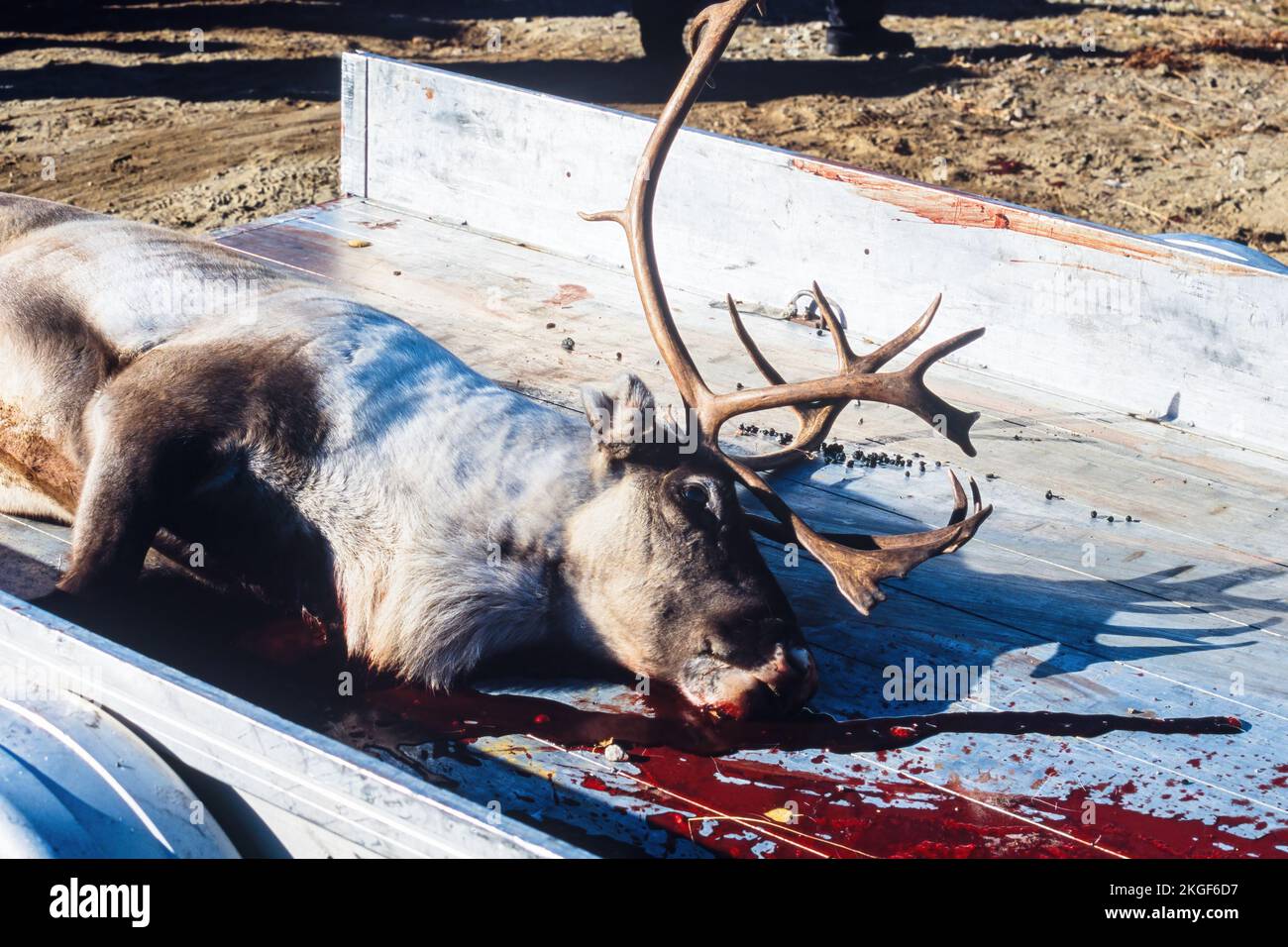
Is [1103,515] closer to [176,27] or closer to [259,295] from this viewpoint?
[259,295]

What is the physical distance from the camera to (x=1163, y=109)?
935 centimetres

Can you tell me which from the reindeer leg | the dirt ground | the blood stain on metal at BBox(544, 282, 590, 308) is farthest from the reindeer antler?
the dirt ground

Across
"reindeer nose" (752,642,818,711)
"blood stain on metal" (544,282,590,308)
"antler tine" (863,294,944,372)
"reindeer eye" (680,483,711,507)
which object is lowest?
"reindeer nose" (752,642,818,711)

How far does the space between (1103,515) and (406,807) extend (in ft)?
7.95

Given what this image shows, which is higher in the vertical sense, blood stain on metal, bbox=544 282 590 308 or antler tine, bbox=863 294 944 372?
antler tine, bbox=863 294 944 372

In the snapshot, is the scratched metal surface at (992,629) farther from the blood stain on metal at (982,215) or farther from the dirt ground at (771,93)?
the dirt ground at (771,93)

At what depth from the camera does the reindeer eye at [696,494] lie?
9.71ft

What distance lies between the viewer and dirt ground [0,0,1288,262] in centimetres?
778

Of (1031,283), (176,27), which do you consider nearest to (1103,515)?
(1031,283)

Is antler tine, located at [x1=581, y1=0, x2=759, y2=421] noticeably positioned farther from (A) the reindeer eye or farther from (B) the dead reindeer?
(A) the reindeer eye

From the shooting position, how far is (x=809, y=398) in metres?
3.07

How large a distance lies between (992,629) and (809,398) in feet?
2.45

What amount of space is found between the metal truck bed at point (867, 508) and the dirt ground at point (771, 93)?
2.35 m

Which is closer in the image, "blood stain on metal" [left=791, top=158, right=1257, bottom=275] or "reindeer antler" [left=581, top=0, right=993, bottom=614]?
"reindeer antler" [left=581, top=0, right=993, bottom=614]
